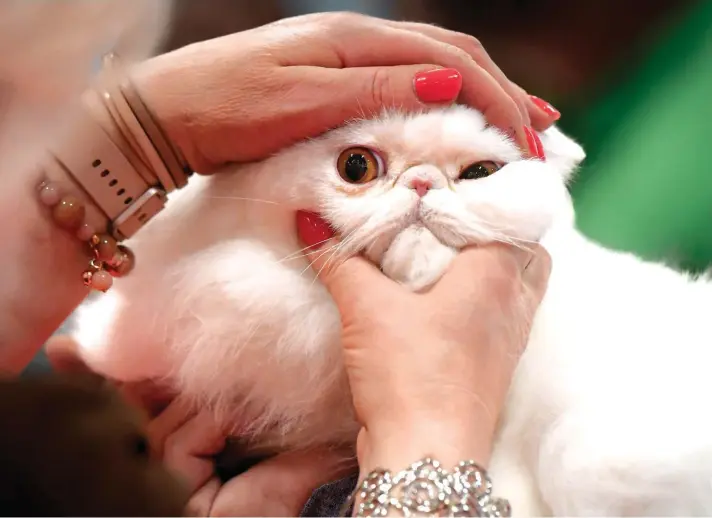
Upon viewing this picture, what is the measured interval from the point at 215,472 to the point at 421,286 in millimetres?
422

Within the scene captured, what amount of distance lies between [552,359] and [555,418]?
7 cm

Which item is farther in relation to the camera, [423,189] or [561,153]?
[561,153]

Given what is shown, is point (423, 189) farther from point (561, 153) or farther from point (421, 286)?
point (561, 153)

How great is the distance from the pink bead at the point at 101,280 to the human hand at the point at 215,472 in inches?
7.3

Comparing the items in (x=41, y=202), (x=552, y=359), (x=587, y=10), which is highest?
(x=41, y=202)

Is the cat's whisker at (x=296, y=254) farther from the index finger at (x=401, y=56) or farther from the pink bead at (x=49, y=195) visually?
the pink bead at (x=49, y=195)

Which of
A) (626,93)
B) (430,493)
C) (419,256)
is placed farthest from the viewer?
(626,93)

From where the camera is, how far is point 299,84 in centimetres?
69

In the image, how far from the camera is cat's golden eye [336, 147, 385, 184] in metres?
0.65

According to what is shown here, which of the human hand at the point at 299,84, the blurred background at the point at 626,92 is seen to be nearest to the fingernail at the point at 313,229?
the human hand at the point at 299,84

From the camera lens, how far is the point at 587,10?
4.10 ft

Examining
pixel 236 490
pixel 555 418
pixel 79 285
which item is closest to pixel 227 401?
pixel 236 490

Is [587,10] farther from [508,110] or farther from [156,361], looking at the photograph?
[156,361]

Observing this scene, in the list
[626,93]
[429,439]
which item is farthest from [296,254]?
[626,93]
